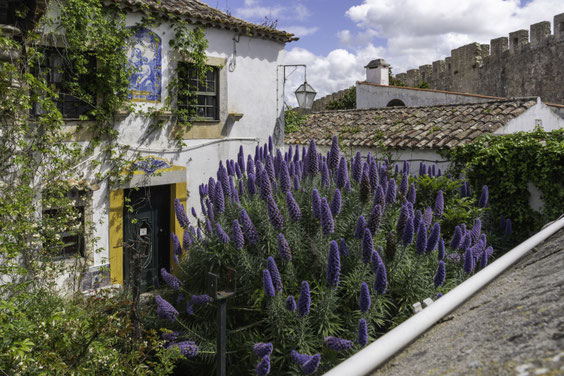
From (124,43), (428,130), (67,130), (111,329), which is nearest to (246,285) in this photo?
(111,329)

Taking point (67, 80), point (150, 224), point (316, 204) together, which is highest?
point (67, 80)

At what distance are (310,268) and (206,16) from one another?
19.2 feet

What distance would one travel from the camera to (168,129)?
7938 mm

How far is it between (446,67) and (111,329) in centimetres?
1949

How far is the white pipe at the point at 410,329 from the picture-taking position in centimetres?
96

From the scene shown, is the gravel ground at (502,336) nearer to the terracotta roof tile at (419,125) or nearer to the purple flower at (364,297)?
the purple flower at (364,297)

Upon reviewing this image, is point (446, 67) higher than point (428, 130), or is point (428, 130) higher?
point (446, 67)

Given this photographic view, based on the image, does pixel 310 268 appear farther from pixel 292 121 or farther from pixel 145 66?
pixel 292 121

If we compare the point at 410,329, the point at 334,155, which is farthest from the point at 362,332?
the point at 334,155

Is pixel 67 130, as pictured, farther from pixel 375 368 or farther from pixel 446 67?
pixel 446 67

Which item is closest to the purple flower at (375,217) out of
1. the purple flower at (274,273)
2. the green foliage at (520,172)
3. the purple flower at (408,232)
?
the purple flower at (408,232)

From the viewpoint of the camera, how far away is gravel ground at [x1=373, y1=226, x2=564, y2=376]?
0.77 meters

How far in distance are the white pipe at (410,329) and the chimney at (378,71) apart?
17.0 m

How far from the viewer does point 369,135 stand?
1059 centimetres
